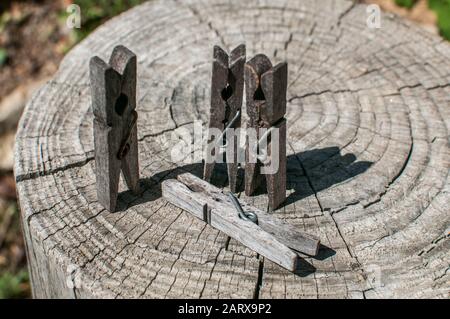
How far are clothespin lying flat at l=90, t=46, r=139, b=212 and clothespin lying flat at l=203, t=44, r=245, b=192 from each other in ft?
1.11

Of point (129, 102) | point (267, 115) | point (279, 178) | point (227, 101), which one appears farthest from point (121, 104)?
point (279, 178)

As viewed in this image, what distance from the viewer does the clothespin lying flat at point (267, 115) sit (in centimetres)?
250

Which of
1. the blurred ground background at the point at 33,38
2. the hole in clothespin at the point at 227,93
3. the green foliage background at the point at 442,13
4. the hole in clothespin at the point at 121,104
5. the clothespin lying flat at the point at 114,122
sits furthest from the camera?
the blurred ground background at the point at 33,38

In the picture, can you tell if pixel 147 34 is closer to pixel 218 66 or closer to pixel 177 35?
pixel 177 35

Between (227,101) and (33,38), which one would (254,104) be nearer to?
(227,101)

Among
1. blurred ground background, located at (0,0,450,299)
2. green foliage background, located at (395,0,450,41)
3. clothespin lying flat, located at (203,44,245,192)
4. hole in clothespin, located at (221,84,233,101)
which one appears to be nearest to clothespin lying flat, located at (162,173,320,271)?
clothespin lying flat, located at (203,44,245,192)

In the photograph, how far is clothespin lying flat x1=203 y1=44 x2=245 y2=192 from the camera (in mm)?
2689

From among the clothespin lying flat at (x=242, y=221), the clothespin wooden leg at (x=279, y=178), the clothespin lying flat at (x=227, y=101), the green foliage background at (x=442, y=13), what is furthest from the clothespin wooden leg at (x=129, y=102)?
the green foliage background at (x=442, y=13)

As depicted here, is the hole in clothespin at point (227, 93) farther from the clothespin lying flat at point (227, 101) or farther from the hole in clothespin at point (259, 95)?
the hole in clothespin at point (259, 95)

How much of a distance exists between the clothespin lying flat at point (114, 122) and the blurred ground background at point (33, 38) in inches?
105

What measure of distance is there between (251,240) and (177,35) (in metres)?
1.74

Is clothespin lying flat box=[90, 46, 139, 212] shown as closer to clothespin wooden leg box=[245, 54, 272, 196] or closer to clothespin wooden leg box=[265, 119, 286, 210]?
clothespin wooden leg box=[245, 54, 272, 196]

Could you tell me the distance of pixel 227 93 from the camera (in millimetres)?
2795
